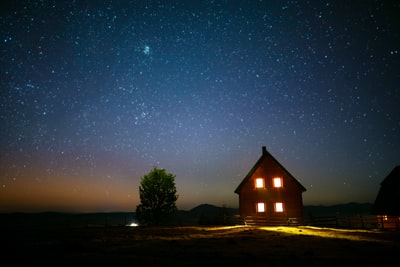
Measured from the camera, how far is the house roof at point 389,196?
35094 mm

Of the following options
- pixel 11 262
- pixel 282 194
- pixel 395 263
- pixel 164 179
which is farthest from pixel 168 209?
pixel 395 263

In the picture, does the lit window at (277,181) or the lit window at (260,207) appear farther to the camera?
the lit window at (277,181)

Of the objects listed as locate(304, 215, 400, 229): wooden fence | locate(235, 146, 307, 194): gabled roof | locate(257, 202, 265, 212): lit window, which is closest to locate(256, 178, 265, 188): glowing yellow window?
locate(235, 146, 307, 194): gabled roof

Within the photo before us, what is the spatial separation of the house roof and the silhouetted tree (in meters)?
29.2

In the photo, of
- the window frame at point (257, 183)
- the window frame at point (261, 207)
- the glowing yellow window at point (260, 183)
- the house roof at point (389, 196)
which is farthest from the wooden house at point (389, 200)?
the glowing yellow window at point (260, 183)

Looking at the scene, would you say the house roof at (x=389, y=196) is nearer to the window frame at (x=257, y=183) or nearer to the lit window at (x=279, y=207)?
the lit window at (x=279, y=207)

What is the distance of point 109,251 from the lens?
1396 cm

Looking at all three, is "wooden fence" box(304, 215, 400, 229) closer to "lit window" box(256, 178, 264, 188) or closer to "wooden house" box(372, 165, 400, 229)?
"wooden house" box(372, 165, 400, 229)

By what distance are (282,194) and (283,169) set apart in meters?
3.29

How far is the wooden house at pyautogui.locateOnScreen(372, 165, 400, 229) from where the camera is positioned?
34750 millimetres

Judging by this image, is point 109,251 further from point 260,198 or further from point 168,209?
point 168,209

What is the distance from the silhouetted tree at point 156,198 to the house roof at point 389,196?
29241 mm

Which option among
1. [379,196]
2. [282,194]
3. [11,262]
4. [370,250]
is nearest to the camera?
[11,262]

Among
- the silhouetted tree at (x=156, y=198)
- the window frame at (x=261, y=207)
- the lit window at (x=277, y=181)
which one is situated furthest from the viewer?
the silhouetted tree at (x=156, y=198)
